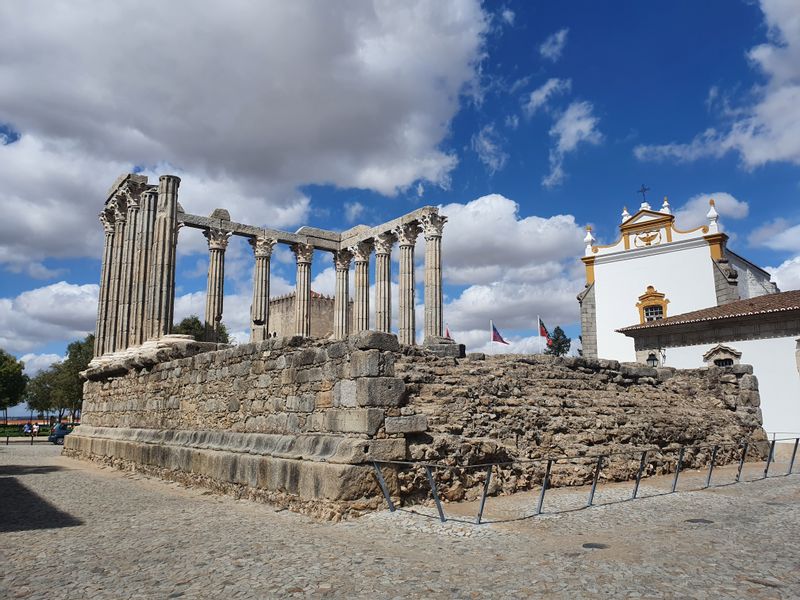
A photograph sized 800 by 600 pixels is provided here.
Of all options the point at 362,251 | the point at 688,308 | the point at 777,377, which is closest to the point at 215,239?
the point at 362,251

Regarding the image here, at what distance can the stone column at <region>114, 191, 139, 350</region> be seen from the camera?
1922 centimetres

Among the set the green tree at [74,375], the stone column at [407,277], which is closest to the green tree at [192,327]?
the green tree at [74,375]

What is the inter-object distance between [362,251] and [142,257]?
36.7 feet

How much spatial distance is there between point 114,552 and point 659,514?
5.84 metres

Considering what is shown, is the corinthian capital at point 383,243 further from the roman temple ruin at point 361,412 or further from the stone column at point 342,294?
the roman temple ruin at point 361,412

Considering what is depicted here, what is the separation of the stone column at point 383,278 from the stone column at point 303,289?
124 inches

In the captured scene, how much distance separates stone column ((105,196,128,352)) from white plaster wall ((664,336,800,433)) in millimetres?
21375

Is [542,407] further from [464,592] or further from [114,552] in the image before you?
[114,552]

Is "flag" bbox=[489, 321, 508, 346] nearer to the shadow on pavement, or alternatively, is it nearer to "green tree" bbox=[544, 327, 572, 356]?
the shadow on pavement

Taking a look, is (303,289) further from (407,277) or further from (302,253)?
(407,277)

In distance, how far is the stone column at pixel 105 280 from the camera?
2070 cm

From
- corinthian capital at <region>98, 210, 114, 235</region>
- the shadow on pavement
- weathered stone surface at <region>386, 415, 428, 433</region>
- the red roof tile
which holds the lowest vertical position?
the shadow on pavement

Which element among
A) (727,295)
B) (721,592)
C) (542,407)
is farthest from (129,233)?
(727,295)

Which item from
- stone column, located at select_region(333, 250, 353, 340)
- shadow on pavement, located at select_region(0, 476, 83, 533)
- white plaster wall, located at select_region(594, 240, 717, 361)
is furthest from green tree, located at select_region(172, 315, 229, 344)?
shadow on pavement, located at select_region(0, 476, 83, 533)
